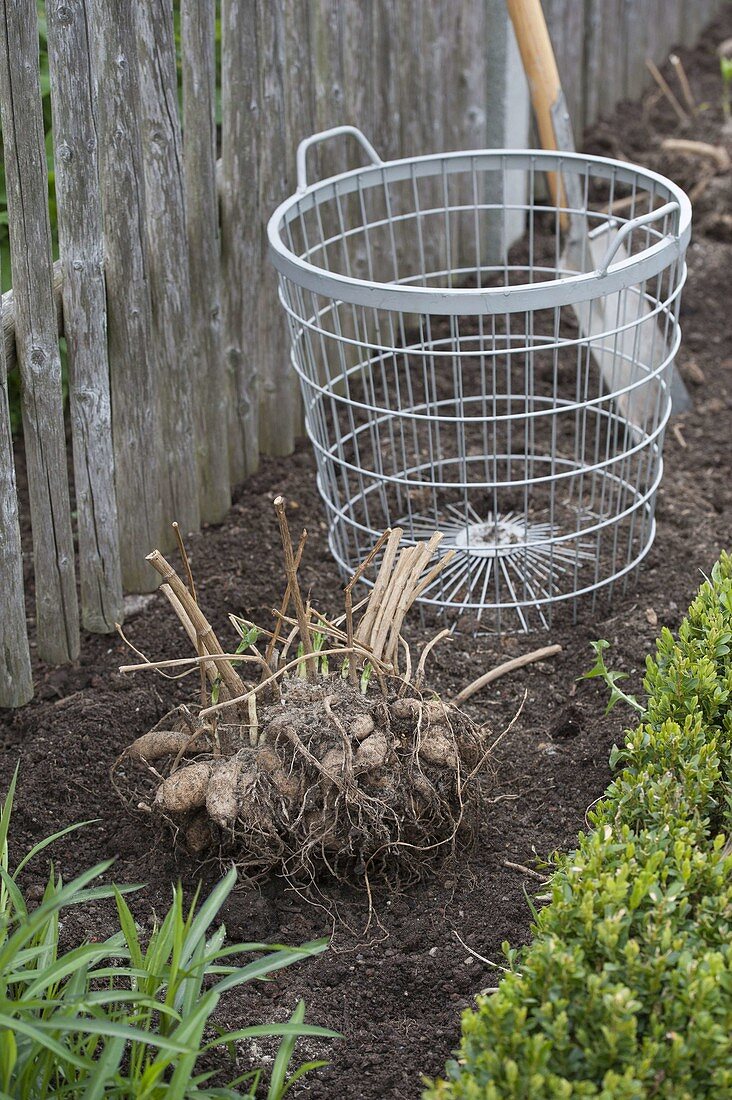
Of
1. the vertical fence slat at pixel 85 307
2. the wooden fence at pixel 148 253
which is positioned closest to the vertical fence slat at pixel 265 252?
the wooden fence at pixel 148 253

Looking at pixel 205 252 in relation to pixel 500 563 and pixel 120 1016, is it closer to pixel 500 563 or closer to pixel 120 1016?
pixel 500 563

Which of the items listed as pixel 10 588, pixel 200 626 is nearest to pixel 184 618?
pixel 200 626

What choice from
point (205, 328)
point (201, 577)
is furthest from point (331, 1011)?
point (205, 328)

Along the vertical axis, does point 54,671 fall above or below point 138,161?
below

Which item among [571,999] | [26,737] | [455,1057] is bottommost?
[455,1057]

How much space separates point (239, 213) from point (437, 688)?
145cm

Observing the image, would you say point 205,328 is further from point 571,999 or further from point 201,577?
point 571,999

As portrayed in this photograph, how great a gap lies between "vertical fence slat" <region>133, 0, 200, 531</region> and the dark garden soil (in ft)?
0.79

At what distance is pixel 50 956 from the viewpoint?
2.03m

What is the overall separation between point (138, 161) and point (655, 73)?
415 cm

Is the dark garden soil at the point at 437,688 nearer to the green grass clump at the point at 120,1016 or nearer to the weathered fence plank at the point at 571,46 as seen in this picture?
the green grass clump at the point at 120,1016

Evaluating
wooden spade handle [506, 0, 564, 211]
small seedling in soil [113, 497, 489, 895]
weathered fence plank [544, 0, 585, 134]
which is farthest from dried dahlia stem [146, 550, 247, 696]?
weathered fence plank [544, 0, 585, 134]

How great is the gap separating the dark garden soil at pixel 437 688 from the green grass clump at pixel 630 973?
1.30ft

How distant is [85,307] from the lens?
9.53 feet
